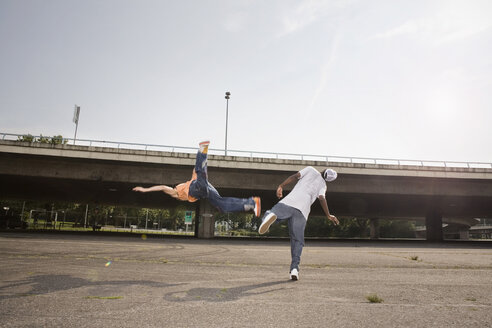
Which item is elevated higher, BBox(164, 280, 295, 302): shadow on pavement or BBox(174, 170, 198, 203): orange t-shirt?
BBox(174, 170, 198, 203): orange t-shirt

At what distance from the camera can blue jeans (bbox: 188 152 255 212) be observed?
6531 mm

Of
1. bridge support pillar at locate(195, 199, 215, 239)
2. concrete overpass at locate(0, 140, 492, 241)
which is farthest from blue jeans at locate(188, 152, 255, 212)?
bridge support pillar at locate(195, 199, 215, 239)

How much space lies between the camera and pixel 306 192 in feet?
23.6

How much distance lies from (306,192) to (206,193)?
92.3 inches

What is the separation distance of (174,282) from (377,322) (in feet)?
12.7

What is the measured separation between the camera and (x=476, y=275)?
323 inches

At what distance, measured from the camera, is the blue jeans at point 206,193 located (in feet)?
21.4

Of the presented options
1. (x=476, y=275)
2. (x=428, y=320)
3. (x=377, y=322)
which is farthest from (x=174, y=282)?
(x=476, y=275)

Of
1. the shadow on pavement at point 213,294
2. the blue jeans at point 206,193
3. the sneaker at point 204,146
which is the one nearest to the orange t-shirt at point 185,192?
the blue jeans at point 206,193

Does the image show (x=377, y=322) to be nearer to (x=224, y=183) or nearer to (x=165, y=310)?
(x=165, y=310)

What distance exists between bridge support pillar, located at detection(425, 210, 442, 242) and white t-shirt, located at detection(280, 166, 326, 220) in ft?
125

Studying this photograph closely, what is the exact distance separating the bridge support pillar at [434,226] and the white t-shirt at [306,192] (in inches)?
1504

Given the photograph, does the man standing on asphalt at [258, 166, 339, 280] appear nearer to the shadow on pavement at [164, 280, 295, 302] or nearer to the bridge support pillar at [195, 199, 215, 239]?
the shadow on pavement at [164, 280, 295, 302]

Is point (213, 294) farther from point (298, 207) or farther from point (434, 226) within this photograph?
point (434, 226)
